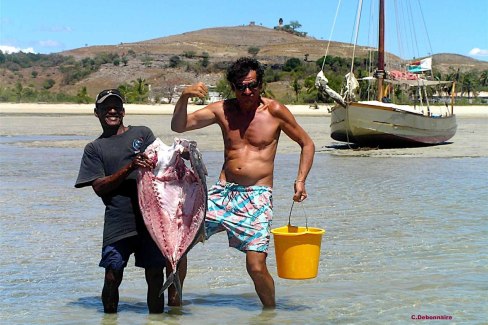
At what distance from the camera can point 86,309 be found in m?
6.14

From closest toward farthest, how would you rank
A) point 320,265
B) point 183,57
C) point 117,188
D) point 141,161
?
point 141,161 → point 117,188 → point 320,265 → point 183,57

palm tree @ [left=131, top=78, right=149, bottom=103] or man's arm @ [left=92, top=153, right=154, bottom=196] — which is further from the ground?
man's arm @ [left=92, top=153, right=154, bottom=196]

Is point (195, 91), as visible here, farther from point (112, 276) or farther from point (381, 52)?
point (381, 52)

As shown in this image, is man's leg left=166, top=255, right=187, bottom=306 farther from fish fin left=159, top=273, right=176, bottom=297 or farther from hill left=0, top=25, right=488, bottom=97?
hill left=0, top=25, right=488, bottom=97

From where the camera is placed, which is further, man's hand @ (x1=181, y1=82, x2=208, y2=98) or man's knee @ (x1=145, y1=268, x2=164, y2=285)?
man's knee @ (x1=145, y1=268, x2=164, y2=285)

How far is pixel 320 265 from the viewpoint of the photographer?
7590mm

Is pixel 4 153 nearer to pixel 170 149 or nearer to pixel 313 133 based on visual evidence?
pixel 313 133

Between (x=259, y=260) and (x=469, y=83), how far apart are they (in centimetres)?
8361

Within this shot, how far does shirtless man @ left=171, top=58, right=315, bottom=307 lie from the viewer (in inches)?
219

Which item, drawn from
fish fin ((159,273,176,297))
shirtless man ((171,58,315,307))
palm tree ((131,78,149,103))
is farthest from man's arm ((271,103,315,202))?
palm tree ((131,78,149,103))

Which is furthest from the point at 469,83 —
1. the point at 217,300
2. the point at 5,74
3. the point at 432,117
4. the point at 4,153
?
the point at 217,300

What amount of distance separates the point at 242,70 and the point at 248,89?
0.42ft

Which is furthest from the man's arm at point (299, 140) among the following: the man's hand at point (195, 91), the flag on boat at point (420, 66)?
the flag on boat at point (420, 66)

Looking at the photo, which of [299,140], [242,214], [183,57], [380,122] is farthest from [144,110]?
[183,57]
